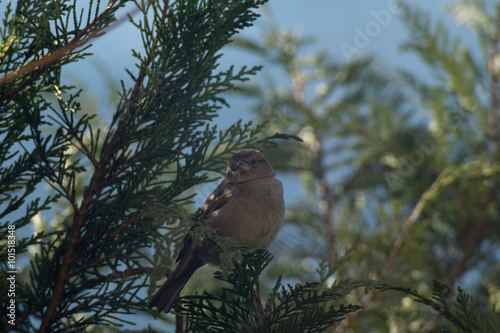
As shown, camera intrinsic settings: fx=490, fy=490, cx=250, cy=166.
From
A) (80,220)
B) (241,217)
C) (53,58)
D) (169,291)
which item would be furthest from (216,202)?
(53,58)

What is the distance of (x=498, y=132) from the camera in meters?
4.92

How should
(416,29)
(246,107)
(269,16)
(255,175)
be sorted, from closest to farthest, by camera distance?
(255,175) → (416,29) → (246,107) → (269,16)

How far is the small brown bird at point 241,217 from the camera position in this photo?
109 inches

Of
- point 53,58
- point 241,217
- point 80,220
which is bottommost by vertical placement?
point 80,220

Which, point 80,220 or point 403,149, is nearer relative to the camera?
point 80,220

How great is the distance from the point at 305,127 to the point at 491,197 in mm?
2025

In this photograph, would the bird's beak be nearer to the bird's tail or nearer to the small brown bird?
the small brown bird

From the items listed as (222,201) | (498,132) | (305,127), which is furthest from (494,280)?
(222,201)

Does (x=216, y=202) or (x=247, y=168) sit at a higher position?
(x=247, y=168)

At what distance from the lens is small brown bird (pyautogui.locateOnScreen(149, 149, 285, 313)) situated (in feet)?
9.06

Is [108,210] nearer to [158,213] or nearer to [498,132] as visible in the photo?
[158,213]

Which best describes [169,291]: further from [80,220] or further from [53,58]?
[53,58]

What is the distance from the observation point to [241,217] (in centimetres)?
292

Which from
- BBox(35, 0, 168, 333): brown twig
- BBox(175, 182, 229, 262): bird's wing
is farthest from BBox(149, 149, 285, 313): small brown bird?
BBox(35, 0, 168, 333): brown twig
